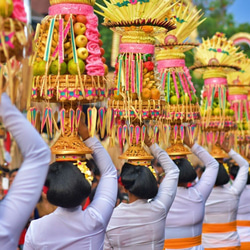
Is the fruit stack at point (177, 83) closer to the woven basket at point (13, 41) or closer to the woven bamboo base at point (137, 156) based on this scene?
the woven bamboo base at point (137, 156)

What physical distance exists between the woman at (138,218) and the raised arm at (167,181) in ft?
0.17

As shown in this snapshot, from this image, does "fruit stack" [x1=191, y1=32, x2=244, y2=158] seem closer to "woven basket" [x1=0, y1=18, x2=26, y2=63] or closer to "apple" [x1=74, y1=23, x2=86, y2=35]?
"apple" [x1=74, y1=23, x2=86, y2=35]

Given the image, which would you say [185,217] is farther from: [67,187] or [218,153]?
[67,187]

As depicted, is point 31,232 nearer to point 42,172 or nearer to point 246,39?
point 42,172

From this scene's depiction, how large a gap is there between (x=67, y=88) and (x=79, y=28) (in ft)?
1.10

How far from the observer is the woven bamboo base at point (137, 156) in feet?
12.1

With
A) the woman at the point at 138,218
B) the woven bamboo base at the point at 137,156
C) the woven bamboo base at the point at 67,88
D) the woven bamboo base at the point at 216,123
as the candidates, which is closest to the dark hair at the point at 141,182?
the woman at the point at 138,218

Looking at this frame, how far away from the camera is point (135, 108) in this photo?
3.72 metres

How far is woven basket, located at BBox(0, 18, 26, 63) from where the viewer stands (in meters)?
1.66

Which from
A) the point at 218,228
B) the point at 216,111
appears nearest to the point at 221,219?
the point at 218,228

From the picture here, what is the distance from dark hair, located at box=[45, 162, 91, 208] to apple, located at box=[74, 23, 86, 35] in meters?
0.81

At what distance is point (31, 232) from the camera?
97.8 inches

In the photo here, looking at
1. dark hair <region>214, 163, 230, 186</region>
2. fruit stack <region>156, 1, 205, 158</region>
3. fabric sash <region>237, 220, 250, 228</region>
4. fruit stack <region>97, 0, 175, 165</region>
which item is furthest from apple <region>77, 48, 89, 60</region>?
fabric sash <region>237, 220, 250, 228</region>

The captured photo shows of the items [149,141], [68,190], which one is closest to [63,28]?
[68,190]
